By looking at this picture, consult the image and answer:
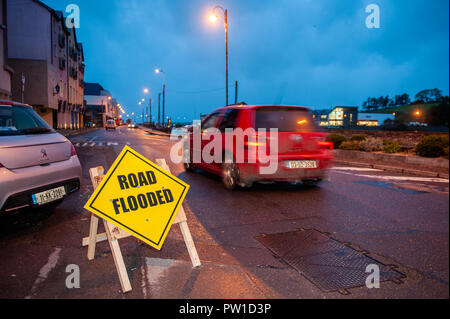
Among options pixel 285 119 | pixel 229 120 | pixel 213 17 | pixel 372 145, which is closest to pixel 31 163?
pixel 229 120

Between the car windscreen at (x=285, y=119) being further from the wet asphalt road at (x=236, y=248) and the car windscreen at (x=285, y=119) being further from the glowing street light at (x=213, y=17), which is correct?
the glowing street light at (x=213, y=17)

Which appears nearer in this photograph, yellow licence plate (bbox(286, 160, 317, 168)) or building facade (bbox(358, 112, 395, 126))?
yellow licence plate (bbox(286, 160, 317, 168))

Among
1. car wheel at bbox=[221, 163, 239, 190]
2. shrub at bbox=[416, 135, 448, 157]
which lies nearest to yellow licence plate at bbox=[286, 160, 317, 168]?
car wheel at bbox=[221, 163, 239, 190]

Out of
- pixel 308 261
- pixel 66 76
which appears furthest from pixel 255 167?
pixel 66 76

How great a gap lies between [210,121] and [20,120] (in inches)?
169

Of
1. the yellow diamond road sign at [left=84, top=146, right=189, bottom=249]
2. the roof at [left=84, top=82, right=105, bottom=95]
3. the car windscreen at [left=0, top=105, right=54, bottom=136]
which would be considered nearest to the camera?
the yellow diamond road sign at [left=84, top=146, right=189, bottom=249]

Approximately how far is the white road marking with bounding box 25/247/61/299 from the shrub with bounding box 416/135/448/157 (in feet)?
41.0

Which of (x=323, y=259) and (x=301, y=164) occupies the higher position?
(x=301, y=164)

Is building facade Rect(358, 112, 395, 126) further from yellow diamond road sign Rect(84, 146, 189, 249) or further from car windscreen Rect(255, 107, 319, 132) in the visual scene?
yellow diamond road sign Rect(84, 146, 189, 249)

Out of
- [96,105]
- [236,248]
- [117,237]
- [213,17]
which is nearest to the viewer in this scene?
[117,237]

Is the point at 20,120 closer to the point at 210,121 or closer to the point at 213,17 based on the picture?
the point at 210,121

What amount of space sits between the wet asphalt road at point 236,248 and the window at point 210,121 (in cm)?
207

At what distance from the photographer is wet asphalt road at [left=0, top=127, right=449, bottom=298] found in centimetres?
264

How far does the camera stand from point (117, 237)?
279cm
